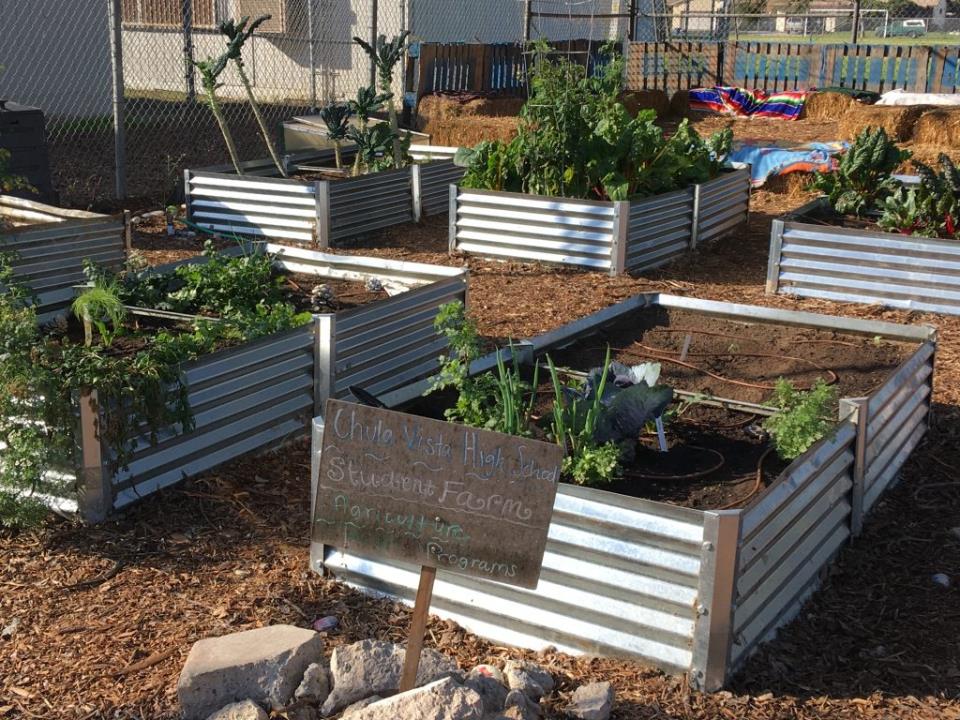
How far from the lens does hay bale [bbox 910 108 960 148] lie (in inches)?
555

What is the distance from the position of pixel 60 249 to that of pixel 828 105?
13.8 m

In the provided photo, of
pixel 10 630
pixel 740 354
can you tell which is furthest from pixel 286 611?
pixel 740 354

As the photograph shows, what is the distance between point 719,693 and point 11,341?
118 inches

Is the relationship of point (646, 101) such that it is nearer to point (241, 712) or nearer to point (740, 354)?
point (740, 354)

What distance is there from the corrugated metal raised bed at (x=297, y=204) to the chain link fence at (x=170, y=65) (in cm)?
154

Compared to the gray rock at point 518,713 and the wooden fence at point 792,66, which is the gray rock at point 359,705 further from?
the wooden fence at point 792,66

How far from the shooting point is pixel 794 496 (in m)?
3.99

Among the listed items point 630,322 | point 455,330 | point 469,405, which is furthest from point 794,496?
point 630,322

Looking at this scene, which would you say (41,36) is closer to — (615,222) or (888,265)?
(615,222)

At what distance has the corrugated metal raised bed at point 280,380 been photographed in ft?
15.9

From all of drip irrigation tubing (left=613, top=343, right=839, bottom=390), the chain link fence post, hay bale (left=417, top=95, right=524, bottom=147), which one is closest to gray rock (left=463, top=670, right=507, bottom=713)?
drip irrigation tubing (left=613, top=343, right=839, bottom=390)

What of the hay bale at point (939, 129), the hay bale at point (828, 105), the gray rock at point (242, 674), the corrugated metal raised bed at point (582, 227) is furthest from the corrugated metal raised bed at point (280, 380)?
the hay bale at point (828, 105)

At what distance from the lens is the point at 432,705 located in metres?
3.04

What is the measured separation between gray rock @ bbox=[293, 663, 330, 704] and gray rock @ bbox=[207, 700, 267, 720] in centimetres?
15
